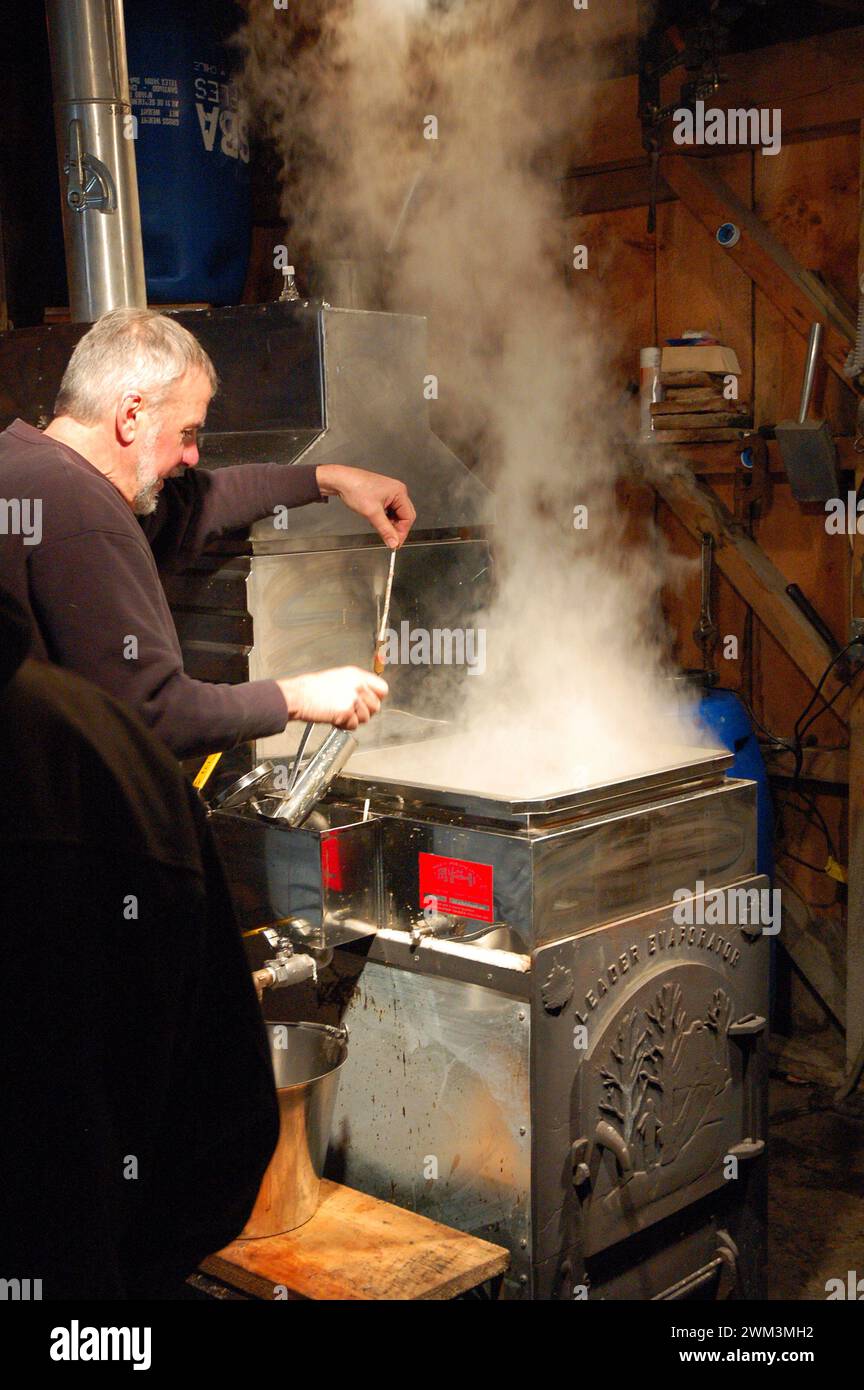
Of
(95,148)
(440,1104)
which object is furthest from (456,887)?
(95,148)

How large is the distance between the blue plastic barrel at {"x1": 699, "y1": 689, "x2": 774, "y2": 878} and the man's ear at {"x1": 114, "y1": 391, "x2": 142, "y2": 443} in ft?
8.36

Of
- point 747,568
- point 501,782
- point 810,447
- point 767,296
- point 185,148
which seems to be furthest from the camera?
point 747,568

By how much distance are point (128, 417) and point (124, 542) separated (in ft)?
0.92

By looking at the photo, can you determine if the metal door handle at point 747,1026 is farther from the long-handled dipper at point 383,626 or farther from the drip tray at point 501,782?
the long-handled dipper at point 383,626

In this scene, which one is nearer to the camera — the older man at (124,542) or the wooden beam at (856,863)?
the older man at (124,542)

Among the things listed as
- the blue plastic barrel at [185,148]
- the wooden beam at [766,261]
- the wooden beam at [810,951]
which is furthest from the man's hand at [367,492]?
the wooden beam at [810,951]

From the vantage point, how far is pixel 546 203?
208 inches

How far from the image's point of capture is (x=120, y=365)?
2.54m

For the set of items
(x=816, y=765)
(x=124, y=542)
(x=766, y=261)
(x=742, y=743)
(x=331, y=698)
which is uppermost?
(x=766, y=261)

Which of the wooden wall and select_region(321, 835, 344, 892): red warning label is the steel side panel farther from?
the wooden wall

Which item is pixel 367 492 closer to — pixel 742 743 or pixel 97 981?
pixel 97 981

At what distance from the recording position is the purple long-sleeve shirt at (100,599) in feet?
7.72
